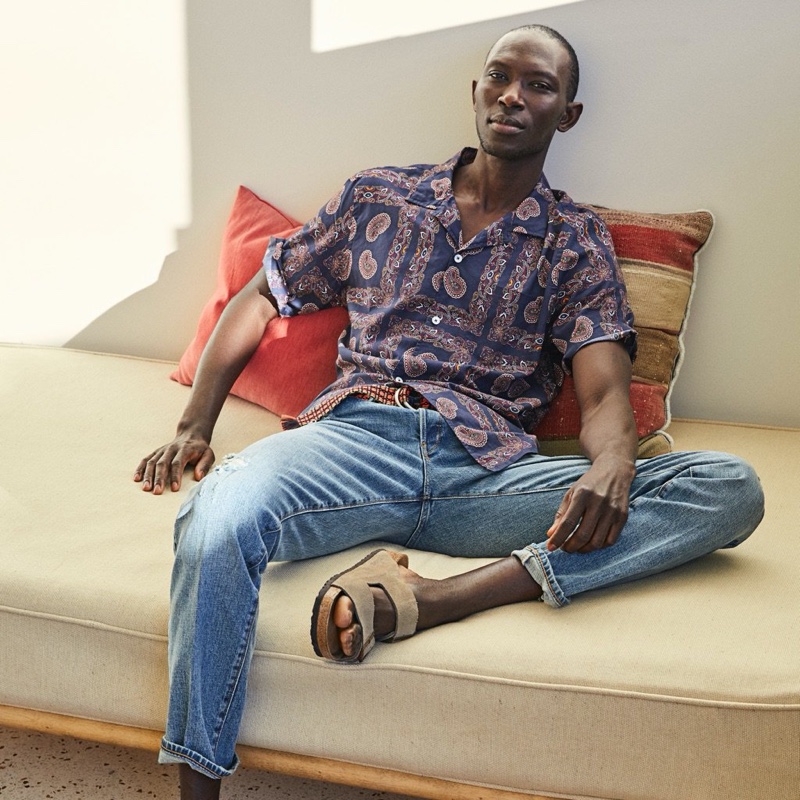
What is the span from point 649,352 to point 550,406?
0.25 meters

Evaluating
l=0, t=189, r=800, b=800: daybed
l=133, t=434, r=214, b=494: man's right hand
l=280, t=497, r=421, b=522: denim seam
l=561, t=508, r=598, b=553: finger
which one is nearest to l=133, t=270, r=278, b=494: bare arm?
l=133, t=434, r=214, b=494: man's right hand

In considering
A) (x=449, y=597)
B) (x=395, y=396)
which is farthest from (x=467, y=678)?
(x=395, y=396)

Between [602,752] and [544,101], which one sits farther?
[544,101]

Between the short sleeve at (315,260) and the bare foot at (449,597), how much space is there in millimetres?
759

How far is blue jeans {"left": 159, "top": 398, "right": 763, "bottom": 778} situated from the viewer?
1.43m

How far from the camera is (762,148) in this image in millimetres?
2145

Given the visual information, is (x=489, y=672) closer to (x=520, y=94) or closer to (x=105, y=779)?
(x=105, y=779)

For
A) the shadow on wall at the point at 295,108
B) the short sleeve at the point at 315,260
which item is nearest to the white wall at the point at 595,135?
the shadow on wall at the point at 295,108

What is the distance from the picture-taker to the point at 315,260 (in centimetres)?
209

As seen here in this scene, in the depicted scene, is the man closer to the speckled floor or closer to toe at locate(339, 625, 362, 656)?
toe at locate(339, 625, 362, 656)

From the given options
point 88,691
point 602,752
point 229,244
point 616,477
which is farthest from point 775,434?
point 88,691

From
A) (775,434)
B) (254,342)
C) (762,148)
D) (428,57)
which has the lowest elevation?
(775,434)

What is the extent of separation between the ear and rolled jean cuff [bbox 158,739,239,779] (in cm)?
142

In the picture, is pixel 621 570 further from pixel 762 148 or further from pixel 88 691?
pixel 762 148
